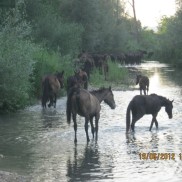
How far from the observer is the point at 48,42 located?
120ft

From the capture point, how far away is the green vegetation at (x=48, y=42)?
20.6 metres

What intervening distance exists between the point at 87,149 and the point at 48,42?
76.3 feet

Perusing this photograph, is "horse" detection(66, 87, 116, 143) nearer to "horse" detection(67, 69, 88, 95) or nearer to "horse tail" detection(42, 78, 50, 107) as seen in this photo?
"horse" detection(67, 69, 88, 95)

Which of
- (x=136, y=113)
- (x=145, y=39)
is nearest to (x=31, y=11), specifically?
(x=136, y=113)

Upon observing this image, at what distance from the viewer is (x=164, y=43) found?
3123 inches

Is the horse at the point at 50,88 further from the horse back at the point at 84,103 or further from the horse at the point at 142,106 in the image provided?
the horse back at the point at 84,103

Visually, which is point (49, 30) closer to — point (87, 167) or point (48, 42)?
point (48, 42)

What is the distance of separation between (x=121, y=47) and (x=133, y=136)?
6617 cm

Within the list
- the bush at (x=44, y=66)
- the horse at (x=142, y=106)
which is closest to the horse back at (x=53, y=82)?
the bush at (x=44, y=66)

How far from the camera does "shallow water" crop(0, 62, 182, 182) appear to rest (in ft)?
36.3

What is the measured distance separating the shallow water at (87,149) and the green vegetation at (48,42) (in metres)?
1.62

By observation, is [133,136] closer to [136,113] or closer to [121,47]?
[136,113]

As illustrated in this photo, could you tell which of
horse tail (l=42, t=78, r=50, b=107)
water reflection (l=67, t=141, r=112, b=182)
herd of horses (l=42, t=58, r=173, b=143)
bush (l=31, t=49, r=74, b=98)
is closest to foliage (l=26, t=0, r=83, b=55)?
bush (l=31, t=49, r=74, b=98)

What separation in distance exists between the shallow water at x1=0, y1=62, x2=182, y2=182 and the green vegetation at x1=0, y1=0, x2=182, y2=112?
1.62 meters
